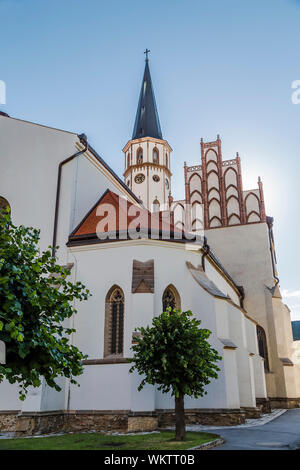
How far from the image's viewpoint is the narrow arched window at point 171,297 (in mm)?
15062

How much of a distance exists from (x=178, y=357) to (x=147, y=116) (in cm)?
2684

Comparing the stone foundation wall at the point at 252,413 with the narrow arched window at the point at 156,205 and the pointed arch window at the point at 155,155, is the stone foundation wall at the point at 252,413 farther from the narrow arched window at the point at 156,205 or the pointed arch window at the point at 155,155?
the pointed arch window at the point at 155,155

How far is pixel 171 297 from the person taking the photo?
15227 millimetres

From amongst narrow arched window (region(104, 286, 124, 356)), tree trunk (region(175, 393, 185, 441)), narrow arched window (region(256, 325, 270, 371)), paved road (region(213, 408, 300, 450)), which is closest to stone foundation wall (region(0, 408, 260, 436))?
paved road (region(213, 408, 300, 450))

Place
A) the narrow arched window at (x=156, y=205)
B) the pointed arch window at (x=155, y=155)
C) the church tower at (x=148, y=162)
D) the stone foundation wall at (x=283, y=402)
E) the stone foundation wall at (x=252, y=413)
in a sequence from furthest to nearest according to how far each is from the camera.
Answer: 1. the pointed arch window at (x=155, y=155)
2. the church tower at (x=148, y=162)
3. the narrow arched window at (x=156, y=205)
4. the stone foundation wall at (x=283, y=402)
5. the stone foundation wall at (x=252, y=413)

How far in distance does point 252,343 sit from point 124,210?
9377 millimetres

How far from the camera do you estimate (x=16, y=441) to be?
1059 cm

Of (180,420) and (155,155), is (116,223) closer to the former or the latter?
(180,420)

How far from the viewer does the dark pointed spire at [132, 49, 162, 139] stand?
32.9m

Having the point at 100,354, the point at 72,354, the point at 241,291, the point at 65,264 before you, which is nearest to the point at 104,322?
the point at 100,354

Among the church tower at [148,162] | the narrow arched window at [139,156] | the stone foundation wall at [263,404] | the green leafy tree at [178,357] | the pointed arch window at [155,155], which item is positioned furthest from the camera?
the pointed arch window at [155,155]

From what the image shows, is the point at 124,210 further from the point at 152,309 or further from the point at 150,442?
the point at 150,442

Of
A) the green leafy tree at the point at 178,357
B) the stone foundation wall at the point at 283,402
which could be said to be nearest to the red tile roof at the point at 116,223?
the green leafy tree at the point at 178,357

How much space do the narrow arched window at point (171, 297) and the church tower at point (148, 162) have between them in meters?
15.6
